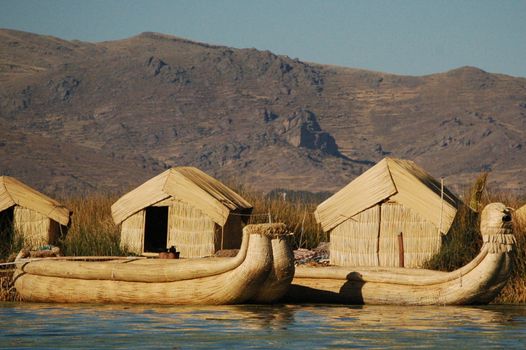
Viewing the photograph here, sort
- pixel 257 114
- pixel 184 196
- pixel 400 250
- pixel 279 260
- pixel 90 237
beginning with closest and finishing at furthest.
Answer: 1. pixel 279 260
2. pixel 400 250
3. pixel 184 196
4. pixel 90 237
5. pixel 257 114

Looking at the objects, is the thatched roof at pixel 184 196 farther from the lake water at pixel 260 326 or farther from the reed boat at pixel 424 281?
the lake water at pixel 260 326

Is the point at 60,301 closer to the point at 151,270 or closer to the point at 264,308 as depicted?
the point at 151,270

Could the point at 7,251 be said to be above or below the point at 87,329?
above

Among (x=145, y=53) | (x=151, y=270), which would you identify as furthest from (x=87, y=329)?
(x=145, y=53)

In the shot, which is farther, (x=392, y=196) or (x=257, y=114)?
(x=257, y=114)

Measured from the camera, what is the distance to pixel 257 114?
389 ft

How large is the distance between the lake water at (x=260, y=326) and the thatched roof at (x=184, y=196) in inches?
126

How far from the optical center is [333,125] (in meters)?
121

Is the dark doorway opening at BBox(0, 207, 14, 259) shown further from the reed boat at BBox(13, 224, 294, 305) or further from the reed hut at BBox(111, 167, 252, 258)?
the reed boat at BBox(13, 224, 294, 305)

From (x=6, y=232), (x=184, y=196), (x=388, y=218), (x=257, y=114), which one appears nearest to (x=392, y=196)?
(x=388, y=218)

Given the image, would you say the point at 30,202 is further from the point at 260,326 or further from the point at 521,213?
the point at 521,213

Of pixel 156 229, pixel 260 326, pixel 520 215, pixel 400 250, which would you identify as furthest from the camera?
pixel 156 229

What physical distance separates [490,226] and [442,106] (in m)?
108

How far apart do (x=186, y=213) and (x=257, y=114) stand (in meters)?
102
